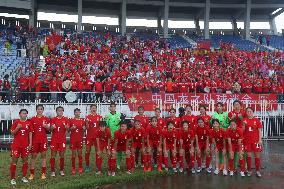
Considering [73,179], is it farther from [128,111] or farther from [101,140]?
[128,111]

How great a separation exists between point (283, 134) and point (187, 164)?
9763 millimetres

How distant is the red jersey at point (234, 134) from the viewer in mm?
10500

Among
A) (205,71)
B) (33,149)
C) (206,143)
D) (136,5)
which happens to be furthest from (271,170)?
(136,5)

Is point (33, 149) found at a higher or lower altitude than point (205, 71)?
lower

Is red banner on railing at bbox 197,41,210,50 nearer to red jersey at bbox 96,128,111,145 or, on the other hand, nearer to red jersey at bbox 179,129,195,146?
red jersey at bbox 179,129,195,146

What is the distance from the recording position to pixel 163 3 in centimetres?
3847

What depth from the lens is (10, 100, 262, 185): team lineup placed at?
10.5 metres

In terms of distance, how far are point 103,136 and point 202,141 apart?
2.85 m

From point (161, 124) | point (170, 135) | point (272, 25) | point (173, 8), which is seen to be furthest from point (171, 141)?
point (272, 25)

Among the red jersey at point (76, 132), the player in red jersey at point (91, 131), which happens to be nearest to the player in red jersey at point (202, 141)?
the player in red jersey at point (91, 131)

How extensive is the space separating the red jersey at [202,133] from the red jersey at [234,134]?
62 cm

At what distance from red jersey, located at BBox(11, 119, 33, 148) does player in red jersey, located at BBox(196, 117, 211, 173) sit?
182 inches

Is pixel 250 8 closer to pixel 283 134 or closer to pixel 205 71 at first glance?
pixel 205 71

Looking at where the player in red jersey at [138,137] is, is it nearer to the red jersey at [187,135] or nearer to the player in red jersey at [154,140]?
the player in red jersey at [154,140]
